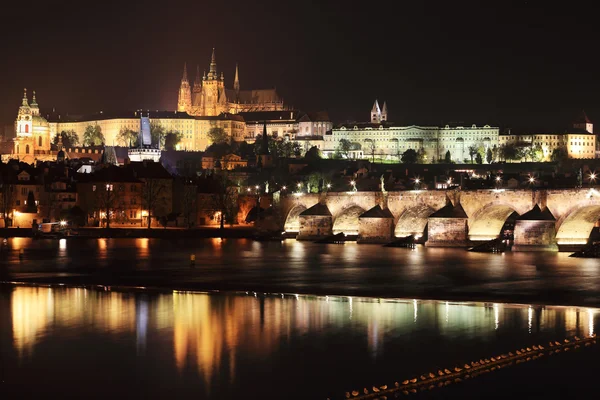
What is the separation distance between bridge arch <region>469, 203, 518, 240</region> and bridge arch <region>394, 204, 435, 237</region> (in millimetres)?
4762

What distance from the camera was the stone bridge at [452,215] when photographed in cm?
5691

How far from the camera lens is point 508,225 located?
3204 inches

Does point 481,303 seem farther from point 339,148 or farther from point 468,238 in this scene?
point 339,148

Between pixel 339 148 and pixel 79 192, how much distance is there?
115 meters

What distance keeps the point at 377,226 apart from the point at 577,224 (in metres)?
15.1

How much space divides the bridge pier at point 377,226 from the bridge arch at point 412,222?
92 centimetres

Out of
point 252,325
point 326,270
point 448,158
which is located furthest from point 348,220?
point 448,158

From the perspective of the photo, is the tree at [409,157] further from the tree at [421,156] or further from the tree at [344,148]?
the tree at [344,148]

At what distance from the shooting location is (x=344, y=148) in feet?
632

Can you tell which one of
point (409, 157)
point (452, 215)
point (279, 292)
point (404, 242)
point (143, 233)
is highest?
point (409, 157)

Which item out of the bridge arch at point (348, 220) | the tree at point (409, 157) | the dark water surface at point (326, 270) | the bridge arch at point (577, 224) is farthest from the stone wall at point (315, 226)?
the tree at point (409, 157)

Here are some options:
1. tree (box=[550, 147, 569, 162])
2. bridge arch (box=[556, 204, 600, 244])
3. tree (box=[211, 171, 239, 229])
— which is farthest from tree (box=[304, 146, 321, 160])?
bridge arch (box=[556, 204, 600, 244])

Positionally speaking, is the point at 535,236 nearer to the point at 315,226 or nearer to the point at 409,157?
the point at 315,226

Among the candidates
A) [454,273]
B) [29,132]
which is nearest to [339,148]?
[29,132]
